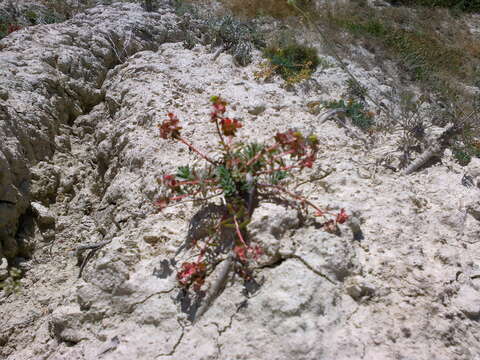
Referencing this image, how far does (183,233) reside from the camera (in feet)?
7.11

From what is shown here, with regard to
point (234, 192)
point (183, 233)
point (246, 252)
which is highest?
point (234, 192)

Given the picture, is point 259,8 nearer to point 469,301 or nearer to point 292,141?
point 292,141

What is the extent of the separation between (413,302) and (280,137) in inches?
47.6

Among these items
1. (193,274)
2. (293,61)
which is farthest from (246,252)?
(293,61)

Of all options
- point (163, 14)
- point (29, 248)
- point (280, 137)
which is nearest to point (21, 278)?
point (29, 248)

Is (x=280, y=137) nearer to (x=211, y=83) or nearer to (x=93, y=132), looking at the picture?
(x=211, y=83)

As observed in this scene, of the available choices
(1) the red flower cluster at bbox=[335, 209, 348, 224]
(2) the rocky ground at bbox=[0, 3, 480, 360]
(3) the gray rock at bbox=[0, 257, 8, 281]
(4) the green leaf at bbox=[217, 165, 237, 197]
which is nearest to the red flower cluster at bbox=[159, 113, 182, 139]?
(4) the green leaf at bbox=[217, 165, 237, 197]

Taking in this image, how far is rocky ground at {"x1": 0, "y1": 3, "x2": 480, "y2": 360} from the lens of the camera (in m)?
1.70

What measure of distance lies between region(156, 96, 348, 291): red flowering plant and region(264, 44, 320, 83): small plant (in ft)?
7.13

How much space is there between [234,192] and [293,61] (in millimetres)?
3145

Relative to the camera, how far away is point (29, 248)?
8.50 ft

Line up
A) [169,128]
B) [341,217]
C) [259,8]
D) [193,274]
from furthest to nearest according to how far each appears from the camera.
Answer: [259,8], [169,128], [341,217], [193,274]

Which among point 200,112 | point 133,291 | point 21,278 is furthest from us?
point 200,112

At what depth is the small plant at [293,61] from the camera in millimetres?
4129
